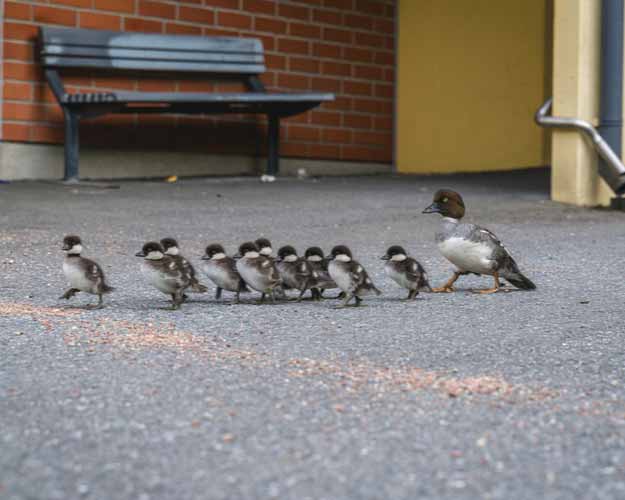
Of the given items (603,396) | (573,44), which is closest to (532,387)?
(603,396)

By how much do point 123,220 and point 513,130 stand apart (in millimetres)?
6742

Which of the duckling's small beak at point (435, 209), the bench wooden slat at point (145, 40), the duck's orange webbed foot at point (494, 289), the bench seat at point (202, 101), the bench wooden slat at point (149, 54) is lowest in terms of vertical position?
the duck's orange webbed foot at point (494, 289)

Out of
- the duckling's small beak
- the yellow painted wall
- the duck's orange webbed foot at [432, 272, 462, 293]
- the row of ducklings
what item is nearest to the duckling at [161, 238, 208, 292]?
the row of ducklings

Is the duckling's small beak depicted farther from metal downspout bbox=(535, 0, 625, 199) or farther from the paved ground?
metal downspout bbox=(535, 0, 625, 199)

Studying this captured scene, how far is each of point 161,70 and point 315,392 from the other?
9.81 m

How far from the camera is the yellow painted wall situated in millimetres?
14797

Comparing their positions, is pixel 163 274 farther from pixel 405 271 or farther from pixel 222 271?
pixel 405 271

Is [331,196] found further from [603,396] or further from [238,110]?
[603,396]

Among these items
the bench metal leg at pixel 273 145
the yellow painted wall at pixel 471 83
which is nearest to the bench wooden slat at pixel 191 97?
the bench metal leg at pixel 273 145

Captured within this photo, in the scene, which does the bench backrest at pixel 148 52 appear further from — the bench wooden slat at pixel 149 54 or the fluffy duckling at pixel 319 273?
the fluffy duckling at pixel 319 273

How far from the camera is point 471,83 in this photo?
1523cm

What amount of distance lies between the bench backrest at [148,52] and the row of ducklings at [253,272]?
22.0 ft

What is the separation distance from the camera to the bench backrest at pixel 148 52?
12.4 metres

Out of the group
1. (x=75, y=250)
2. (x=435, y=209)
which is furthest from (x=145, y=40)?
(x=75, y=250)
